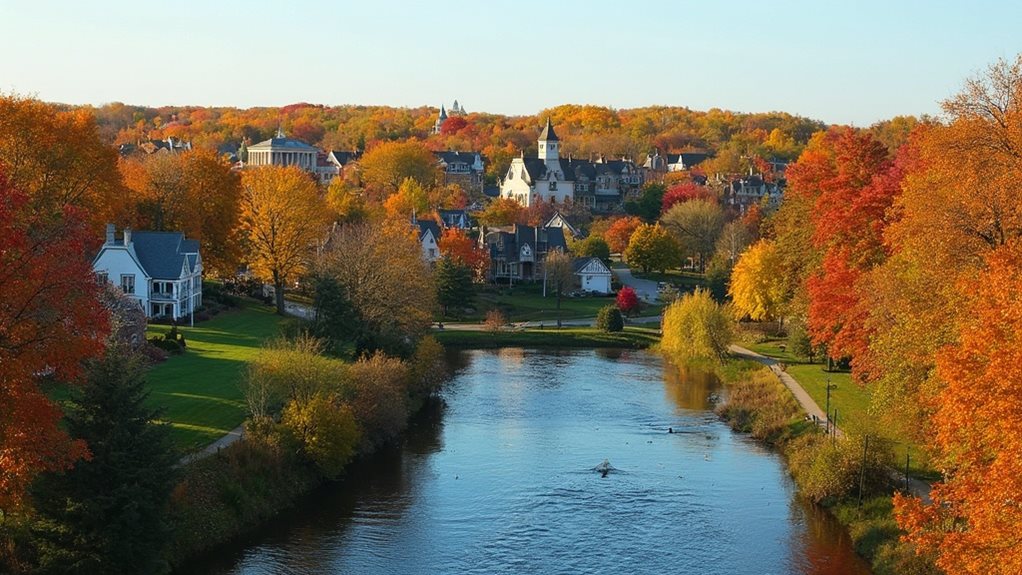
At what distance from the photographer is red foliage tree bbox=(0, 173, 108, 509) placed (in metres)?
22.9

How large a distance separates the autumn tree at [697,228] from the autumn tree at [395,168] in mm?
31061

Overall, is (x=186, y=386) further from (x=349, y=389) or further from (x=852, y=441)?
(x=852, y=441)

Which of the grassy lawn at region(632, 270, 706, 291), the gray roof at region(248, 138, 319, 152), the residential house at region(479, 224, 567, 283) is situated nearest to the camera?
the grassy lawn at region(632, 270, 706, 291)

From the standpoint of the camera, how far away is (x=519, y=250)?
306 feet

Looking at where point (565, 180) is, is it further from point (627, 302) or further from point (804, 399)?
point (804, 399)

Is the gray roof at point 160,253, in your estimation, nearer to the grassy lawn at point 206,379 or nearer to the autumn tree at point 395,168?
the grassy lawn at point 206,379

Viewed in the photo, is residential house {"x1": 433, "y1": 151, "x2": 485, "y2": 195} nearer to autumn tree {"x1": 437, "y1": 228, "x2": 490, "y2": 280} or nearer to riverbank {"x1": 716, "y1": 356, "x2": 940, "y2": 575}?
autumn tree {"x1": 437, "y1": 228, "x2": 490, "y2": 280}

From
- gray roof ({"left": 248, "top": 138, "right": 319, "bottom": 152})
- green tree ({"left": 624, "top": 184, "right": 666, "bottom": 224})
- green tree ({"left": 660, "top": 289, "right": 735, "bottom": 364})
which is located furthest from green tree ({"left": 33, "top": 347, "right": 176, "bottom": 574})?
gray roof ({"left": 248, "top": 138, "right": 319, "bottom": 152})

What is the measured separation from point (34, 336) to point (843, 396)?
34.3 metres

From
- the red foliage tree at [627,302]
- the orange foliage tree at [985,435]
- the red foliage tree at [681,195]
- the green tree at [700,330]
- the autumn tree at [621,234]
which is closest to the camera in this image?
the orange foliage tree at [985,435]

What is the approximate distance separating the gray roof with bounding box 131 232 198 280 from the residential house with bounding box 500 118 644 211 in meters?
62.6

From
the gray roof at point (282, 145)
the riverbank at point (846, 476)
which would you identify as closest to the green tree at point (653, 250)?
the riverbank at point (846, 476)

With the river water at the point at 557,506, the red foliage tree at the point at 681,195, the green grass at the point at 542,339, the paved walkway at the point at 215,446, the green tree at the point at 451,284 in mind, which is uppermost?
the red foliage tree at the point at 681,195

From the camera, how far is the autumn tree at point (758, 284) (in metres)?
68.2
